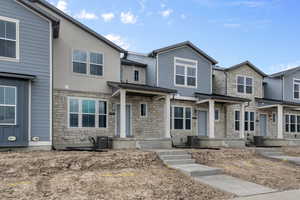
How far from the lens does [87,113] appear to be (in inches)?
524

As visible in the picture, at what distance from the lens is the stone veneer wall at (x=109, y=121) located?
12555 millimetres

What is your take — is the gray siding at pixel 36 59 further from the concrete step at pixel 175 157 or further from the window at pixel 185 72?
the window at pixel 185 72

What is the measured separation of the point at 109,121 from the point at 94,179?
6672 millimetres

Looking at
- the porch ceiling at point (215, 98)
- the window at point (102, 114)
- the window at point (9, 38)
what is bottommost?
the window at point (102, 114)

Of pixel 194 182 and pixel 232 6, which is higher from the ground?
pixel 232 6

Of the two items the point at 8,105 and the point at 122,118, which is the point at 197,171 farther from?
the point at 8,105

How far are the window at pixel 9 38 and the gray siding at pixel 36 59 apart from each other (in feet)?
0.62

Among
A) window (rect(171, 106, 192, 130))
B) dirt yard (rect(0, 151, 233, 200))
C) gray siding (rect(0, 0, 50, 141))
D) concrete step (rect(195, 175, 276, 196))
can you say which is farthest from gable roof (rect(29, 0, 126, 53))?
concrete step (rect(195, 175, 276, 196))

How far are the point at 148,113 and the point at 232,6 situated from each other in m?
7.69

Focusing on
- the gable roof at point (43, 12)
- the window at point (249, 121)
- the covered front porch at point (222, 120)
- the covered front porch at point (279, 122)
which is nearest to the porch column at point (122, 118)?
the gable roof at point (43, 12)

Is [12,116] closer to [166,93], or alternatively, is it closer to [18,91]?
[18,91]

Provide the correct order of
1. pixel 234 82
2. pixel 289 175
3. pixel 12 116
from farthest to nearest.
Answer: pixel 234 82 → pixel 12 116 → pixel 289 175

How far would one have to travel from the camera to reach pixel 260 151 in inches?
540

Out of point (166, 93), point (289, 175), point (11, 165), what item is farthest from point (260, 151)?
point (11, 165)
